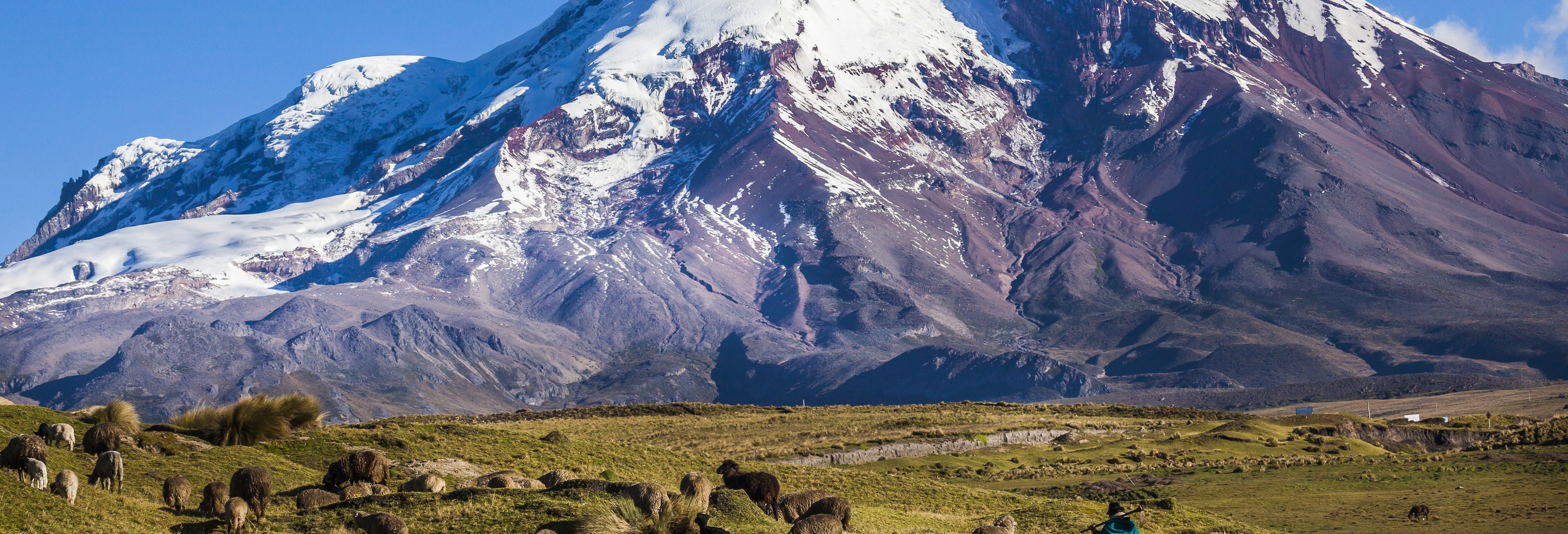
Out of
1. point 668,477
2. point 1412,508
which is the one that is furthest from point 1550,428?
point 668,477

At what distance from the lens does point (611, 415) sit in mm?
80688

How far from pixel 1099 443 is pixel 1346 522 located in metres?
30.2

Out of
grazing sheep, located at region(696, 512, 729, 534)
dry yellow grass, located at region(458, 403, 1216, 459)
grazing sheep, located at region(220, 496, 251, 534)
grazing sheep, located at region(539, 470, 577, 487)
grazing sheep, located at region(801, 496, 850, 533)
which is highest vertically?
grazing sheep, located at region(220, 496, 251, 534)

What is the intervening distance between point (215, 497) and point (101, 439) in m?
5.99

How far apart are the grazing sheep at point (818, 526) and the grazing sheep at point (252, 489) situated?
34.3 feet

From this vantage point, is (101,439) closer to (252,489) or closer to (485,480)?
(252,489)

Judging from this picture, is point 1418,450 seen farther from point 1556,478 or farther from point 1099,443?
point 1556,478

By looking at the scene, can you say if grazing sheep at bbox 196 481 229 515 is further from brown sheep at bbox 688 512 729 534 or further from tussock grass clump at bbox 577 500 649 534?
brown sheep at bbox 688 512 729 534

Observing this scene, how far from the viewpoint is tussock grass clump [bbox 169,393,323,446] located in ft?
116

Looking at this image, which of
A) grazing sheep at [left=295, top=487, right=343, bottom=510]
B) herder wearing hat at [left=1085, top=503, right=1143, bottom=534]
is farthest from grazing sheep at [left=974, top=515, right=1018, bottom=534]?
grazing sheep at [left=295, top=487, right=343, bottom=510]

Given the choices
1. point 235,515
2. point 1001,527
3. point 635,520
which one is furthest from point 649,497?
point 235,515

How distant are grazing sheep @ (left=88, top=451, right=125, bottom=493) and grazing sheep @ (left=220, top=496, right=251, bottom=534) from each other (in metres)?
3.95

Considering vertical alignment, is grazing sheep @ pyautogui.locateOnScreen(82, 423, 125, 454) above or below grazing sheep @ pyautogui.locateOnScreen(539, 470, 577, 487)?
above

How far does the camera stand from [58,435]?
97.2ft
